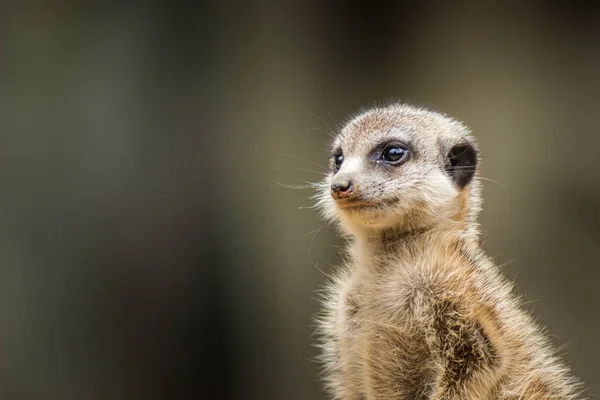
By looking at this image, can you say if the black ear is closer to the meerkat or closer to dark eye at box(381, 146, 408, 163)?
the meerkat

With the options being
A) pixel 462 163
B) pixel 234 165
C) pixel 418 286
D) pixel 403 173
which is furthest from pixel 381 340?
pixel 234 165

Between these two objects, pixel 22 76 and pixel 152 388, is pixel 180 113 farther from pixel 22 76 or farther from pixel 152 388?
pixel 152 388

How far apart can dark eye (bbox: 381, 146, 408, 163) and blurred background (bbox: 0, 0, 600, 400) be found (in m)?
1.31

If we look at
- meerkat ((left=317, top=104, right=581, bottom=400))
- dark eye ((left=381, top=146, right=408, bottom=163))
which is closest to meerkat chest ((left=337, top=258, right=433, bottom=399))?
meerkat ((left=317, top=104, right=581, bottom=400))

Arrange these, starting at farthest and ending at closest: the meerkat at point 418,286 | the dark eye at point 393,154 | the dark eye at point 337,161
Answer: the dark eye at point 337,161
the dark eye at point 393,154
the meerkat at point 418,286

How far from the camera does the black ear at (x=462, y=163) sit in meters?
1.81

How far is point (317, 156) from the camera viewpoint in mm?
3227

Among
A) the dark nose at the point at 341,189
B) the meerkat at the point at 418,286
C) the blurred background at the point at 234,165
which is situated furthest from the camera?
the blurred background at the point at 234,165

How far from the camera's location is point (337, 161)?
1.96 metres

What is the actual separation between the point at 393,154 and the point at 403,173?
0.05m

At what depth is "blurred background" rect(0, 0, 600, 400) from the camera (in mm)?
3102

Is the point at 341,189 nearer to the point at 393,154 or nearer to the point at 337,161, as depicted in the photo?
the point at 393,154

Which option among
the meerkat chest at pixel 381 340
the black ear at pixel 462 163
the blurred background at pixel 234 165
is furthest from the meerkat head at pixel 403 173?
the blurred background at pixel 234 165

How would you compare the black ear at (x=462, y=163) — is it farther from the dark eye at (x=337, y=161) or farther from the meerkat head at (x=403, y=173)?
the dark eye at (x=337, y=161)
